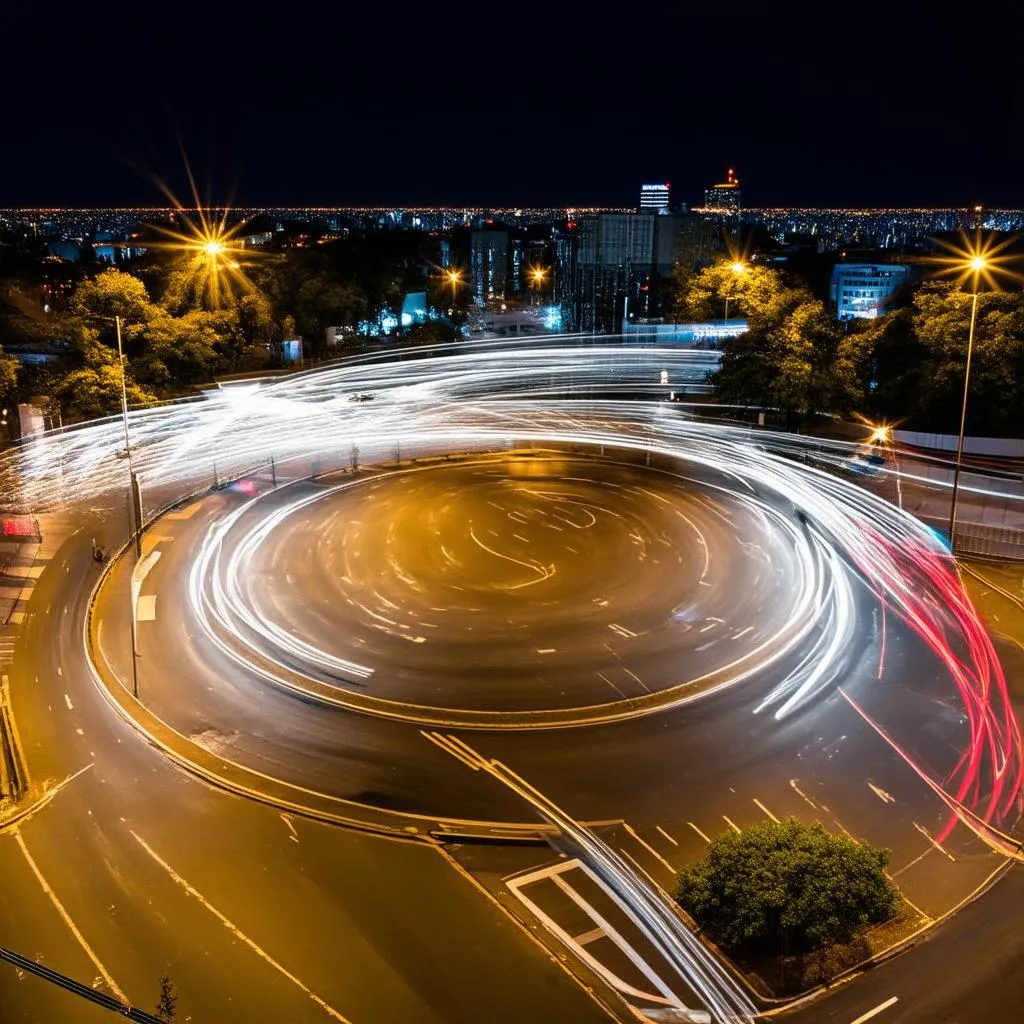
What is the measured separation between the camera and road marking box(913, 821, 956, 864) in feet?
44.0

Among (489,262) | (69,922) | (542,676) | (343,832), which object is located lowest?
(69,922)

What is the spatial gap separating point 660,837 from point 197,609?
508 inches

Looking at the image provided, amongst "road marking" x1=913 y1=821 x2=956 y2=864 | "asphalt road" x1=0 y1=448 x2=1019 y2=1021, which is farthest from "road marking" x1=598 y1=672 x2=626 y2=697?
"road marking" x1=913 y1=821 x2=956 y2=864

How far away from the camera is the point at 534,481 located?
110 feet

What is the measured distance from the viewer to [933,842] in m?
13.7

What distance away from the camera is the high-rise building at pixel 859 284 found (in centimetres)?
10094

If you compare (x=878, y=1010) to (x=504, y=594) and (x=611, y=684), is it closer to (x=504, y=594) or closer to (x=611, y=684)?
(x=611, y=684)

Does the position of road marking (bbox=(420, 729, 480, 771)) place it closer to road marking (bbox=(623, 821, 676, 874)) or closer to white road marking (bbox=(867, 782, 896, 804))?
road marking (bbox=(623, 821, 676, 874))

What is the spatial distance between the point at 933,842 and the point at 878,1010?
3.78 metres

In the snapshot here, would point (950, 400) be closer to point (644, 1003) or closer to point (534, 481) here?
point (534, 481)

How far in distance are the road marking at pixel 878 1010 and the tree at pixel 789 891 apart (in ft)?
2.63

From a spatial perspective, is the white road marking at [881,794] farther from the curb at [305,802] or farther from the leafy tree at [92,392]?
the leafy tree at [92,392]

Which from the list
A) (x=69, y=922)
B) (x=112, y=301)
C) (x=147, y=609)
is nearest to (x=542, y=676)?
(x=69, y=922)

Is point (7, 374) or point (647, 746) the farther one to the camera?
point (7, 374)
